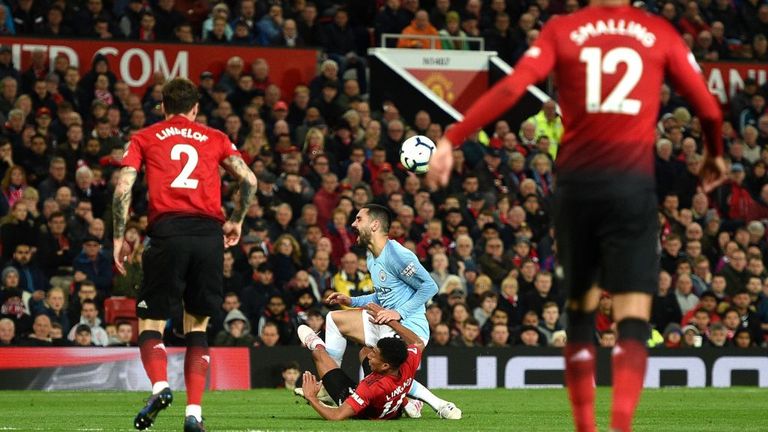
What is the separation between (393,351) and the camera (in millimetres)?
11508

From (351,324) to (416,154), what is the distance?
3.54 m

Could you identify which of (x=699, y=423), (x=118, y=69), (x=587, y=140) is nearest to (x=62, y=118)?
(x=118, y=69)

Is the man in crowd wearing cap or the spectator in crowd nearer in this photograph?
the spectator in crowd

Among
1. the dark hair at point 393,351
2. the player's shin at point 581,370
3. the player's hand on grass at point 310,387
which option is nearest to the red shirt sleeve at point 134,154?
the player's hand on grass at point 310,387

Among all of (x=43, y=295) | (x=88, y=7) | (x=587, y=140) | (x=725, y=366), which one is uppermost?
(x=88, y=7)

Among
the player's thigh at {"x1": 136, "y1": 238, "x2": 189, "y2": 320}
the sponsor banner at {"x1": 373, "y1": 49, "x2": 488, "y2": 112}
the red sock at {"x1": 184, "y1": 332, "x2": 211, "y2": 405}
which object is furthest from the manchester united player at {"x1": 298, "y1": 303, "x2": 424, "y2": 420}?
the sponsor banner at {"x1": 373, "y1": 49, "x2": 488, "y2": 112}

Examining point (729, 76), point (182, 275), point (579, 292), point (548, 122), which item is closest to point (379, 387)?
point (182, 275)

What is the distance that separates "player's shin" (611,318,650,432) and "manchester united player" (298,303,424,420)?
473cm

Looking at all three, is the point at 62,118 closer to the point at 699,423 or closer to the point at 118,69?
the point at 118,69

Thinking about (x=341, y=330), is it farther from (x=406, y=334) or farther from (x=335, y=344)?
(x=406, y=334)

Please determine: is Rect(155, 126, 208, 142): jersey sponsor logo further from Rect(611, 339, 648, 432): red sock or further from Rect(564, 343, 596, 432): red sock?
Rect(611, 339, 648, 432): red sock

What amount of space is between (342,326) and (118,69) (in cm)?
1074

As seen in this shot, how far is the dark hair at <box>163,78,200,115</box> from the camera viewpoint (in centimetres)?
949

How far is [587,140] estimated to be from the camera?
22.7 feet
